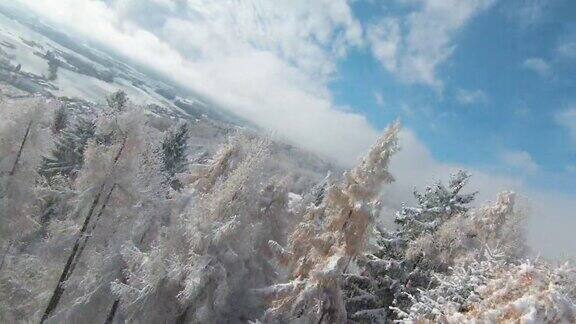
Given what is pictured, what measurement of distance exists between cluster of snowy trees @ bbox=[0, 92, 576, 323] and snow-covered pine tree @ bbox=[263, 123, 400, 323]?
6cm

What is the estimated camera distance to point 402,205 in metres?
27.1

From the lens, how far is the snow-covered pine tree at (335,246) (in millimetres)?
21578

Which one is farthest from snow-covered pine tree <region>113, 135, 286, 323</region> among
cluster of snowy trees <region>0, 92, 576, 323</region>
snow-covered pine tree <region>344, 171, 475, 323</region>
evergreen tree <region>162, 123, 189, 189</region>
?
evergreen tree <region>162, 123, 189, 189</region>

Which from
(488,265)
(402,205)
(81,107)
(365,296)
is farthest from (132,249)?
(81,107)

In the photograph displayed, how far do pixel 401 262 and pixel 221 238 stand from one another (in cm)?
890

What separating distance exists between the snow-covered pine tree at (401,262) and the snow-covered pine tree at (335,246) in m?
2.38

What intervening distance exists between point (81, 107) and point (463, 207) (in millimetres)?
190945

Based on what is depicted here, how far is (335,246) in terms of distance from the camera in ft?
72.2

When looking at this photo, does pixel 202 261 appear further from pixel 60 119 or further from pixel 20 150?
pixel 60 119

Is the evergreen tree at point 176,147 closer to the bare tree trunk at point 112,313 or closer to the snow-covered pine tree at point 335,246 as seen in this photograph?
the bare tree trunk at point 112,313

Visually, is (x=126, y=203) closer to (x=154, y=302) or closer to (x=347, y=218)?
(x=154, y=302)

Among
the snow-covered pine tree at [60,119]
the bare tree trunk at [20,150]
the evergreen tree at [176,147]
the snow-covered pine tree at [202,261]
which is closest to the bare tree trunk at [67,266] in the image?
the snow-covered pine tree at [202,261]

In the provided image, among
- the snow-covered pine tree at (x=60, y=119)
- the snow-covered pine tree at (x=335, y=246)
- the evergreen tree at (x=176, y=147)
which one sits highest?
the snow-covered pine tree at (x=335, y=246)

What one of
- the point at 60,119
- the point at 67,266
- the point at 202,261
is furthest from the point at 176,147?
the point at 202,261
